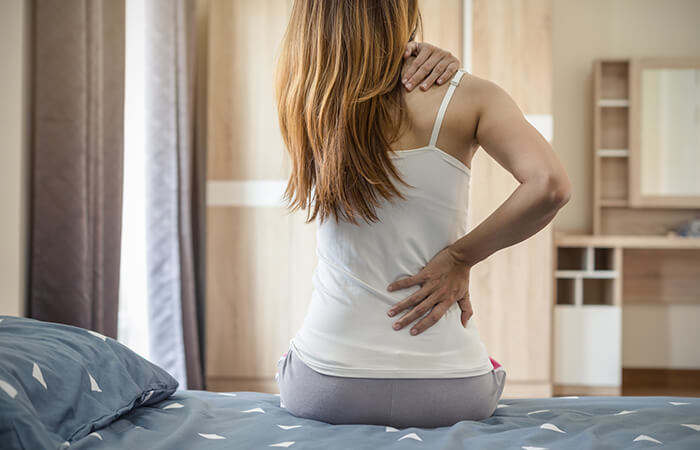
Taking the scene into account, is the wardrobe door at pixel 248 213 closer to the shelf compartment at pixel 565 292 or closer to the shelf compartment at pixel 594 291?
the shelf compartment at pixel 565 292

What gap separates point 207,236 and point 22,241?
1212mm

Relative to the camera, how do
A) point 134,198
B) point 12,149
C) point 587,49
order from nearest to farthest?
point 12,149 → point 134,198 → point 587,49

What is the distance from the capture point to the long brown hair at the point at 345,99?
3.34 feet

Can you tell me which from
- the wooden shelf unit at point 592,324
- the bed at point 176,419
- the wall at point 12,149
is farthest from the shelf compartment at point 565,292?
the wall at point 12,149

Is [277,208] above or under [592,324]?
above

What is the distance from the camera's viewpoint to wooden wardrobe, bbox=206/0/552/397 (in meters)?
2.91

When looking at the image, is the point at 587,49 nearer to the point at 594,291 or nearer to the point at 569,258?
the point at 569,258

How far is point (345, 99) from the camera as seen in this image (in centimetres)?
102

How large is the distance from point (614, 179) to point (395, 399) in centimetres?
303

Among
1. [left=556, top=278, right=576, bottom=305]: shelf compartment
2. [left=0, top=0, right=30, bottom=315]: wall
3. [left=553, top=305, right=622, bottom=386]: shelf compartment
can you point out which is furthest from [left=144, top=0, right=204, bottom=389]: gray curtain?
[left=556, top=278, right=576, bottom=305]: shelf compartment

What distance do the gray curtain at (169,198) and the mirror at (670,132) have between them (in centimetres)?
258

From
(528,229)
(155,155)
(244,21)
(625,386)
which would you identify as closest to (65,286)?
(155,155)

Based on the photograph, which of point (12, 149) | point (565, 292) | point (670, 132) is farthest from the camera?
point (670, 132)

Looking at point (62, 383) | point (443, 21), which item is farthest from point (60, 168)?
point (443, 21)
